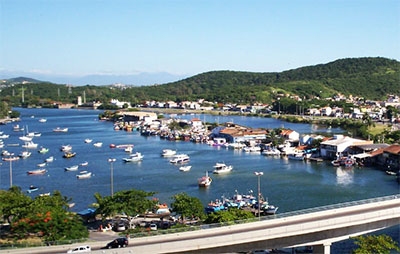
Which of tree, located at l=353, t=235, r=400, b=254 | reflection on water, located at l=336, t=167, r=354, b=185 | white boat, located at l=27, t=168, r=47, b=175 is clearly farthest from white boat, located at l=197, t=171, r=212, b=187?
tree, located at l=353, t=235, r=400, b=254

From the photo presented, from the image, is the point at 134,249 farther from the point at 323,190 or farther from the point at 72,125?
the point at 72,125

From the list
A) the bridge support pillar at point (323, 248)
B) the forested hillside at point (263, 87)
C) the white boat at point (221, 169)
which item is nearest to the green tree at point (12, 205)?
the bridge support pillar at point (323, 248)

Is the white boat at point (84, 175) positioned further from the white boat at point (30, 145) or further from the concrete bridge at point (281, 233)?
the concrete bridge at point (281, 233)

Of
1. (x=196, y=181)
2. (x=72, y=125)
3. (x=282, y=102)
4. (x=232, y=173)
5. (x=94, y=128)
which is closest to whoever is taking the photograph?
(x=196, y=181)

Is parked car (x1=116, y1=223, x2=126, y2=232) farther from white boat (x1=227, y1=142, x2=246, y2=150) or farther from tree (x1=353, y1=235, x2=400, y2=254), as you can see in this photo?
white boat (x1=227, y1=142, x2=246, y2=150)

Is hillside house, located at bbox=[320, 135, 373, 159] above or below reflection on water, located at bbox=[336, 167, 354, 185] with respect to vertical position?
above

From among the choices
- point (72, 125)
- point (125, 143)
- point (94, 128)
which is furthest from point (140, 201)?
point (72, 125)

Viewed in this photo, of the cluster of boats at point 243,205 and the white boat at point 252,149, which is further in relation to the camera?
the white boat at point 252,149
